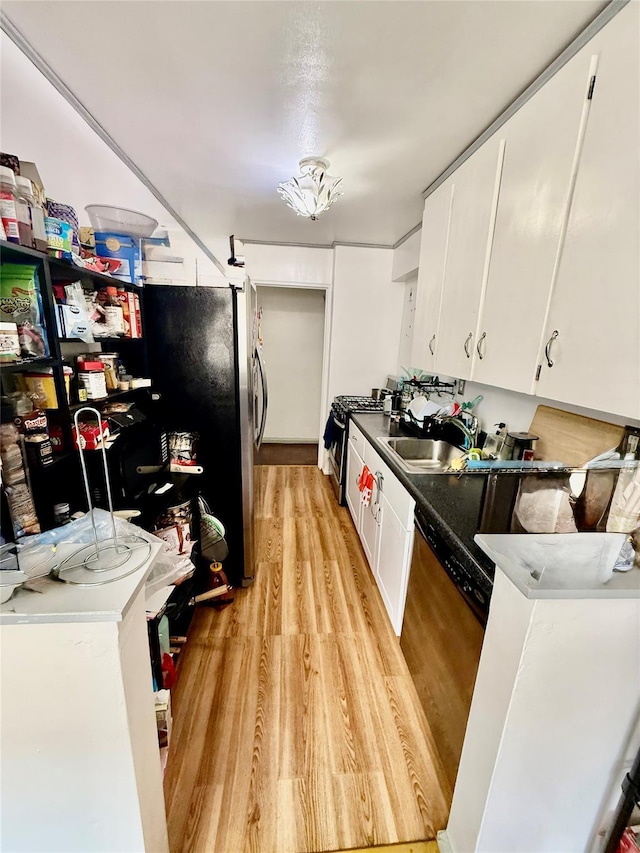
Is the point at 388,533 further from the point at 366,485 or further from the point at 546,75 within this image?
the point at 546,75

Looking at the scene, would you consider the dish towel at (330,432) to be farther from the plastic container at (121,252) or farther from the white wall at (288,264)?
the plastic container at (121,252)

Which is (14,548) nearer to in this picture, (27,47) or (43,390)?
(43,390)

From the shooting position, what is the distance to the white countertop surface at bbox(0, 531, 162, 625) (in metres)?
0.59

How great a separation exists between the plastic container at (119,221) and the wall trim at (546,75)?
1.63 m

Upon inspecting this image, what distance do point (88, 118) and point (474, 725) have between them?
261cm

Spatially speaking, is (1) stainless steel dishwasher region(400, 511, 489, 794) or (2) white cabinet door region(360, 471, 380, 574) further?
(2) white cabinet door region(360, 471, 380, 574)

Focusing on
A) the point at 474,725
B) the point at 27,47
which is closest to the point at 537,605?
the point at 474,725

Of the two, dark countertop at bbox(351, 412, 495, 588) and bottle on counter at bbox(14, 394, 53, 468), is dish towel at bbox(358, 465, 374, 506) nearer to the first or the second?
dark countertop at bbox(351, 412, 495, 588)

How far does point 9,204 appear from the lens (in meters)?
0.88

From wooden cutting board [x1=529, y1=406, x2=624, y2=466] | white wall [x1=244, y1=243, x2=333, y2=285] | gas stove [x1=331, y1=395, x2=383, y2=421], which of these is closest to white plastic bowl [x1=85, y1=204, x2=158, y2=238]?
white wall [x1=244, y1=243, x2=333, y2=285]

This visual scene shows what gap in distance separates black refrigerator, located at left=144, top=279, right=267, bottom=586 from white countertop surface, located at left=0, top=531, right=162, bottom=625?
4.14 ft

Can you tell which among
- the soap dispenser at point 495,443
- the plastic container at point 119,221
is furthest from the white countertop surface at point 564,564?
the plastic container at point 119,221

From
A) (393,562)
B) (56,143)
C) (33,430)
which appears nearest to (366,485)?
(393,562)

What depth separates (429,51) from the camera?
1.10 m
